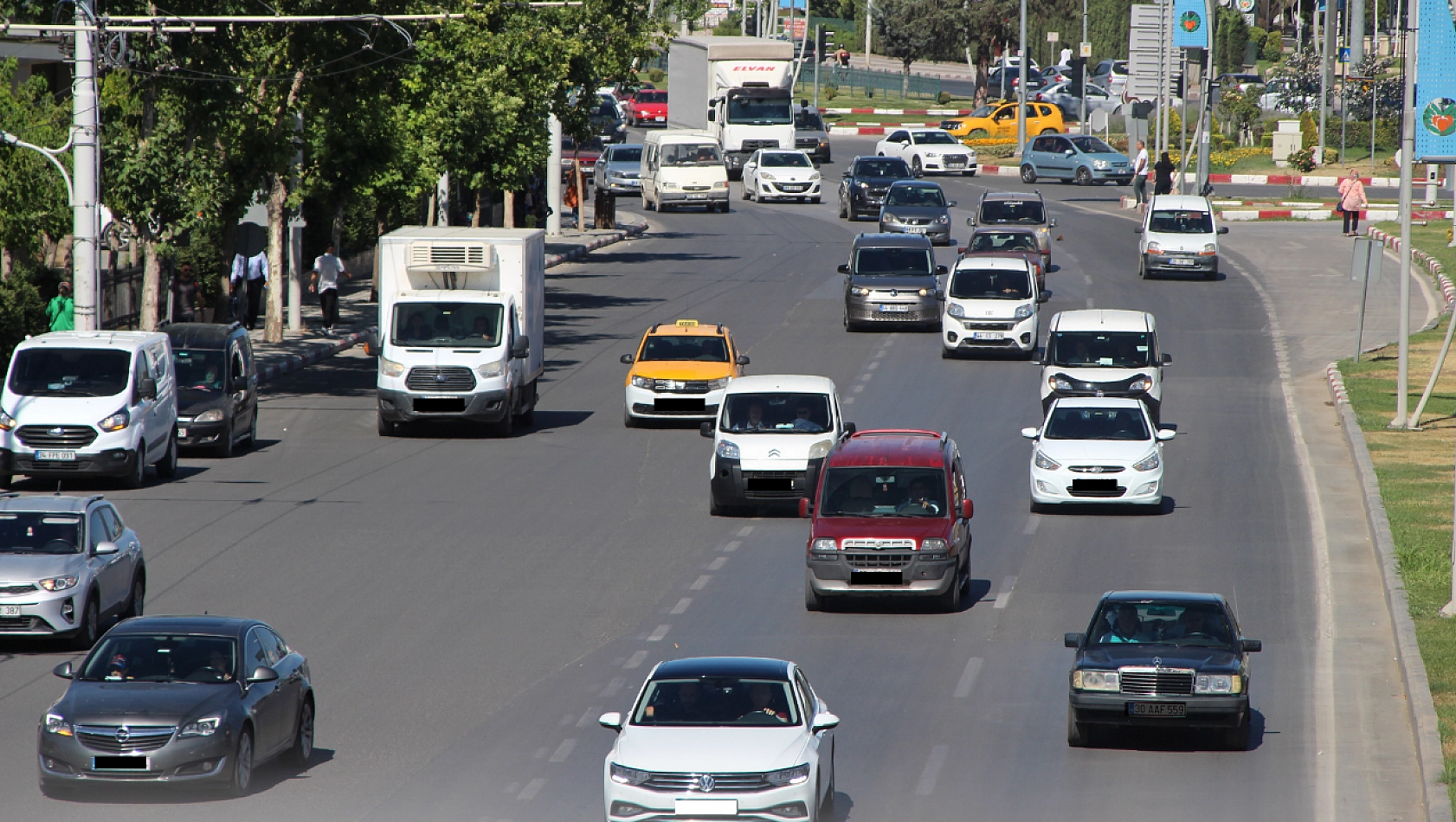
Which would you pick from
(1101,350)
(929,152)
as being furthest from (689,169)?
(1101,350)

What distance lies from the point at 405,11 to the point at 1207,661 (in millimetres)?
26834

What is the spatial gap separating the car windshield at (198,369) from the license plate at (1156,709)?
1765 cm

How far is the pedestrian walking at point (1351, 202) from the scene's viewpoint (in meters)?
52.2

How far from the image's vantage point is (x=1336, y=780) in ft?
46.6

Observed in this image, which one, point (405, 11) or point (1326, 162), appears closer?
point (405, 11)

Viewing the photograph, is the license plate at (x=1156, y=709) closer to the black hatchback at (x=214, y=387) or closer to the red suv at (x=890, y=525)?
the red suv at (x=890, y=525)

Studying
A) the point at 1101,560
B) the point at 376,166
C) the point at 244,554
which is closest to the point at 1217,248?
the point at 376,166

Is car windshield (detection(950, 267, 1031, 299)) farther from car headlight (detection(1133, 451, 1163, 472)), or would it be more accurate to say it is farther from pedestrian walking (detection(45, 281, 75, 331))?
pedestrian walking (detection(45, 281, 75, 331))

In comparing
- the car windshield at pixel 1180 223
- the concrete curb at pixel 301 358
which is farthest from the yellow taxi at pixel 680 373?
the car windshield at pixel 1180 223

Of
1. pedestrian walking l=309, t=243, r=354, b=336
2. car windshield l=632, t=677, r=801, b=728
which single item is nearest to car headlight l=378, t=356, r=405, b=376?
pedestrian walking l=309, t=243, r=354, b=336

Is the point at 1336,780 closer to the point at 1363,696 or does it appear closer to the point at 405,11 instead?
the point at 1363,696

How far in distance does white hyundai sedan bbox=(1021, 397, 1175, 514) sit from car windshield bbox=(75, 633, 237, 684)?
13217mm

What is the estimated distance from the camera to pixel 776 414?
2519 centimetres

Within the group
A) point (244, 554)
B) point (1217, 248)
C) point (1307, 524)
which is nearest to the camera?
point (244, 554)
